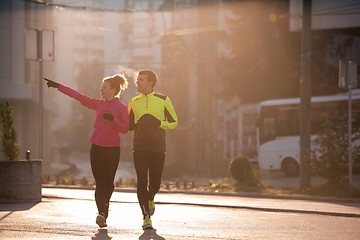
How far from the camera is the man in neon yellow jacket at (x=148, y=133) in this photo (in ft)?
31.1

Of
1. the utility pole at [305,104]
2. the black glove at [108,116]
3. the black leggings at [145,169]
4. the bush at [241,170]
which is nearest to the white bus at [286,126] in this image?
the bush at [241,170]

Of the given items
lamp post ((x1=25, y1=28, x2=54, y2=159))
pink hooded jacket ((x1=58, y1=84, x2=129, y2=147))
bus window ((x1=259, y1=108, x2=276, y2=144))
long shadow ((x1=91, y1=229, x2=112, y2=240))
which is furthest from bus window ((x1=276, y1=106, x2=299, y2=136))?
long shadow ((x1=91, y1=229, x2=112, y2=240))

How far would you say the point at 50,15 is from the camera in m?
52.5

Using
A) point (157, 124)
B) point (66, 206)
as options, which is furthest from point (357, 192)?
point (157, 124)

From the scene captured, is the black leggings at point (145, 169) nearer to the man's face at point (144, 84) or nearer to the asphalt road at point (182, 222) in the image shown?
the asphalt road at point (182, 222)

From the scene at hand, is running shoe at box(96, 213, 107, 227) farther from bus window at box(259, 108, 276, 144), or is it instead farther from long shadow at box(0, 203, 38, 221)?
bus window at box(259, 108, 276, 144)

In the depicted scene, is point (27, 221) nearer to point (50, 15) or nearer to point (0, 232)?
point (0, 232)

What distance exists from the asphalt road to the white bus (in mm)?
18909

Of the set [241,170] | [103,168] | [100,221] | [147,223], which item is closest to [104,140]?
[103,168]

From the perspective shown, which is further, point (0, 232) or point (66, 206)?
point (66, 206)

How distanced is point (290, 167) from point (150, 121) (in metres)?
23.9

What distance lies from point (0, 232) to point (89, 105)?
1.74 metres

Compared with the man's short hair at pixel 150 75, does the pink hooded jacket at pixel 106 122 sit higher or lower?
lower

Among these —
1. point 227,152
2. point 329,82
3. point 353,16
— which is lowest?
point 227,152
